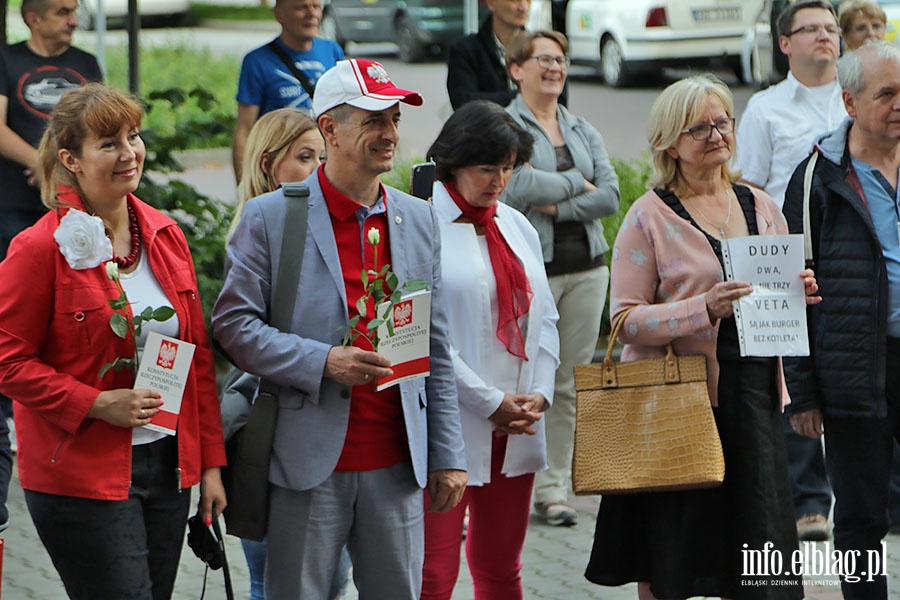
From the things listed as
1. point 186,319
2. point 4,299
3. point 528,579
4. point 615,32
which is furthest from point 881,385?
point 615,32

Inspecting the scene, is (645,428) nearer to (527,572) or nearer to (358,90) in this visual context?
(358,90)

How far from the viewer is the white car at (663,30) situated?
18.9 metres

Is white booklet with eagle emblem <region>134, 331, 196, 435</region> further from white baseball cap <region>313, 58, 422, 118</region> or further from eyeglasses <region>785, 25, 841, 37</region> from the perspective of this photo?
eyeglasses <region>785, 25, 841, 37</region>

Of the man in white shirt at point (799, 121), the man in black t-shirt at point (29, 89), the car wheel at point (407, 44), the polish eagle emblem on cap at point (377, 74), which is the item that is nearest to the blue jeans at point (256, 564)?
Result: the polish eagle emblem on cap at point (377, 74)

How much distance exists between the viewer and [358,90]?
3.73 meters

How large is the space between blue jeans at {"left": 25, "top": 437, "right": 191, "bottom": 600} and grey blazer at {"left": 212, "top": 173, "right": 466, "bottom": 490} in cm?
31

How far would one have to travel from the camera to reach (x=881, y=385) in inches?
181

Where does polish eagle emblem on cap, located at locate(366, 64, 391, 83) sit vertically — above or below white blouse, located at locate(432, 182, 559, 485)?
above

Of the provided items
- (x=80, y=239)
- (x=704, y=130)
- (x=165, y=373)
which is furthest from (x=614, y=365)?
(x=80, y=239)

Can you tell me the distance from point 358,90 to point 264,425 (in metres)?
0.95

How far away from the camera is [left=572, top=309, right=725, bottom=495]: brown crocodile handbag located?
4.34 m

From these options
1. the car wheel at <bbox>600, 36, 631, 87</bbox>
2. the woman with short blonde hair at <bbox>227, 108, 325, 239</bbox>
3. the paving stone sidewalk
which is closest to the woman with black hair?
the woman with short blonde hair at <bbox>227, 108, 325, 239</bbox>

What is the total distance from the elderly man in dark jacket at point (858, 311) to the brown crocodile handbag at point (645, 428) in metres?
0.59

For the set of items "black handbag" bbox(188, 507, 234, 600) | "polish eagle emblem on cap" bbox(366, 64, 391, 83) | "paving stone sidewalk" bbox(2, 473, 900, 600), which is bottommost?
"paving stone sidewalk" bbox(2, 473, 900, 600)
